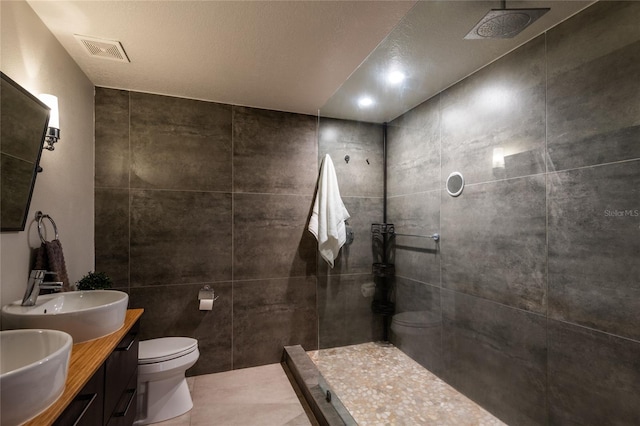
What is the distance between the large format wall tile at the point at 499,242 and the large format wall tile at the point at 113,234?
7.96 ft

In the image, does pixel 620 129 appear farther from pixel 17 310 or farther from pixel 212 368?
pixel 212 368

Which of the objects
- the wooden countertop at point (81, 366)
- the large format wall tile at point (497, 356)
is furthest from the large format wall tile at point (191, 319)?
the large format wall tile at point (497, 356)

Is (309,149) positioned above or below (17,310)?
above

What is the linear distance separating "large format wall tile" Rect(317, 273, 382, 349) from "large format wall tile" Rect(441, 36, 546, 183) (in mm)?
1134

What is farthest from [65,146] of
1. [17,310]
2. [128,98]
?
[17,310]

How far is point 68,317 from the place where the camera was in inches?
47.9

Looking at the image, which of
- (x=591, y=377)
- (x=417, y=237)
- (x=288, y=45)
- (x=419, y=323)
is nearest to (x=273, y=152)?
(x=288, y=45)

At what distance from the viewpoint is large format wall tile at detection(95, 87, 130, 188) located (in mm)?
2316

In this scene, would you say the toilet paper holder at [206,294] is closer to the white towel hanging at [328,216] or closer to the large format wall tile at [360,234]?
the white towel hanging at [328,216]

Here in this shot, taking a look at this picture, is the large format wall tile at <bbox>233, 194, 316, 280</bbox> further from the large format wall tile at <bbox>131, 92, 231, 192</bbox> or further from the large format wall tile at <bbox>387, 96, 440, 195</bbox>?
the large format wall tile at <bbox>387, 96, 440, 195</bbox>

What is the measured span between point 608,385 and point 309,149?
251 cm

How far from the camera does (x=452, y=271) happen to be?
6.87ft

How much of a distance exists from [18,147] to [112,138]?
1143 mm

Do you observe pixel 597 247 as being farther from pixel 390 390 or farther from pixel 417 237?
pixel 390 390
